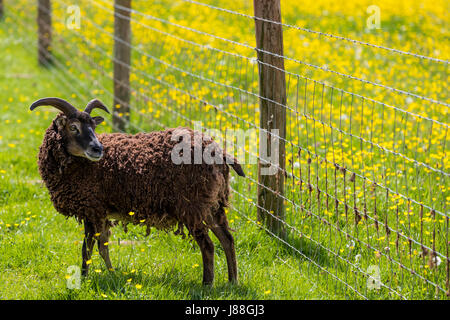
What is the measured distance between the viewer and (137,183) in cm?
469

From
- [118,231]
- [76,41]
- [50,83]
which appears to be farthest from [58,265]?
[76,41]

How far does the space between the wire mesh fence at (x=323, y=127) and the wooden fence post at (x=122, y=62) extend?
0.26 ft

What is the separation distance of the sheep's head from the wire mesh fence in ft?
4.34

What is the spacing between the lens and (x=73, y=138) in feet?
15.8

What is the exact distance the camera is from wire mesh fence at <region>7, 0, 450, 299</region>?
178 inches

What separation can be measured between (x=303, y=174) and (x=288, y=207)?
1.69 ft

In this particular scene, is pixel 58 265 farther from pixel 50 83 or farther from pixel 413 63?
pixel 413 63

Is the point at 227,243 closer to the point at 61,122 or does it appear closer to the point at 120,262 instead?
the point at 120,262

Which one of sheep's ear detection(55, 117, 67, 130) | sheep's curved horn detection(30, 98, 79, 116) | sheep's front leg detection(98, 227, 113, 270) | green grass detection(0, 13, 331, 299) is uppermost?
sheep's curved horn detection(30, 98, 79, 116)

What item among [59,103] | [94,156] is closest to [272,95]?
[94,156]

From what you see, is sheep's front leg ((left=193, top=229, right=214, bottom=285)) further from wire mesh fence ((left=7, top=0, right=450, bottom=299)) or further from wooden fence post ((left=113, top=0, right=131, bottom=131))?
wooden fence post ((left=113, top=0, right=131, bottom=131))

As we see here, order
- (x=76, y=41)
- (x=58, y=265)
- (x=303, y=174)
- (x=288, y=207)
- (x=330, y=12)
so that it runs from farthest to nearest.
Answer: (x=330, y=12) < (x=76, y=41) < (x=303, y=174) < (x=288, y=207) < (x=58, y=265)

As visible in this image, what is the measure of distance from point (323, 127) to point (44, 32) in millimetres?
8848

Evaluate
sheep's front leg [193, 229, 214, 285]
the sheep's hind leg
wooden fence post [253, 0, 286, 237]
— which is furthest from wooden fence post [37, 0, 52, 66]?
sheep's front leg [193, 229, 214, 285]
